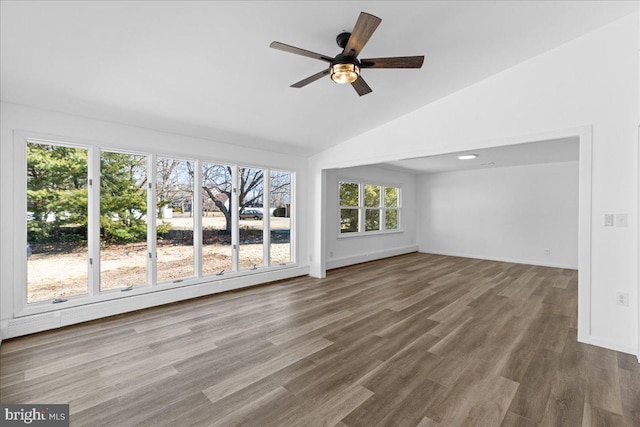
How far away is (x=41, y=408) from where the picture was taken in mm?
1933

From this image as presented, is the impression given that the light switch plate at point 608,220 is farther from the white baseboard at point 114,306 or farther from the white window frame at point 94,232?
the white window frame at point 94,232

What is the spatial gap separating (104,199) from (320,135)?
3.21 metres

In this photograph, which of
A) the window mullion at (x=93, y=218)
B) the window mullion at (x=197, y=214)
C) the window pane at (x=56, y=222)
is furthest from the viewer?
the window mullion at (x=197, y=214)

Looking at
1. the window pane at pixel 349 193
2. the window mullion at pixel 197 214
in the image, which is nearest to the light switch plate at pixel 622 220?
the window pane at pixel 349 193

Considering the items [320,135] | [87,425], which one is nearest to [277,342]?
[87,425]

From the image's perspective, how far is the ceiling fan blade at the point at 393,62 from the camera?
226 centimetres

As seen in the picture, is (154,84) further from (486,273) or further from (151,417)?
(486,273)

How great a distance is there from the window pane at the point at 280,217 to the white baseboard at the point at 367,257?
1.28 m

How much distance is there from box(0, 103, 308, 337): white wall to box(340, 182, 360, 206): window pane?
2.64 m

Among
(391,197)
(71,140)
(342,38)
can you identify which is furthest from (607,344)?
(71,140)

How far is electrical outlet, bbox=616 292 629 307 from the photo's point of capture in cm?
278

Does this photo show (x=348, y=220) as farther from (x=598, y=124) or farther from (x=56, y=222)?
(x=56, y=222)

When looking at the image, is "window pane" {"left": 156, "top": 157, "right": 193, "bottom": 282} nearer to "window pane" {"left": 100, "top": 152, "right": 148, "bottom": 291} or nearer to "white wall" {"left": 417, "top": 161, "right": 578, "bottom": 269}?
"window pane" {"left": 100, "top": 152, "right": 148, "bottom": 291}

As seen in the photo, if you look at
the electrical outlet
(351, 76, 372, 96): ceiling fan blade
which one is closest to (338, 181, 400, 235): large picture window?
(351, 76, 372, 96): ceiling fan blade
